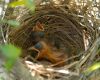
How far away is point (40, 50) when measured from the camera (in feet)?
5.54

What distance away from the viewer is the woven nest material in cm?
189

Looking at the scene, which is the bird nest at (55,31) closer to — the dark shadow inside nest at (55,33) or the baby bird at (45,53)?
the dark shadow inside nest at (55,33)

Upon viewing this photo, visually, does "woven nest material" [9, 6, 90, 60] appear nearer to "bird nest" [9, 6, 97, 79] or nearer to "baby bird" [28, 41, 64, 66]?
"bird nest" [9, 6, 97, 79]

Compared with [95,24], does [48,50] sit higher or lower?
lower

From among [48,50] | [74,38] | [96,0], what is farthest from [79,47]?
[96,0]

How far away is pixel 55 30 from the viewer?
205 centimetres

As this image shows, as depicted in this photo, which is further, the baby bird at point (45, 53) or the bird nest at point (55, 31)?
the bird nest at point (55, 31)

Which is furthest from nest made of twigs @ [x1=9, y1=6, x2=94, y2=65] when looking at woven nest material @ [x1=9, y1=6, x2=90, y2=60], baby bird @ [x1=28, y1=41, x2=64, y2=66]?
baby bird @ [x1=28, y1=41, x2=64, y2=66]

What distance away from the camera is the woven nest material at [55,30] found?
1887 millimetres

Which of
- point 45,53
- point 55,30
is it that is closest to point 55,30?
point 55,30

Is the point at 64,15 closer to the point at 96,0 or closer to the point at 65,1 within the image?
the point at 65,1

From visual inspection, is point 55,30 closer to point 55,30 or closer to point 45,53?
point 55,30

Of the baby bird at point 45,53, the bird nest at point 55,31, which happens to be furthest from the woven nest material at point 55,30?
the baby bird at point 45,53

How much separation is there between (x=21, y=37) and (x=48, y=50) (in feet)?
0.90
